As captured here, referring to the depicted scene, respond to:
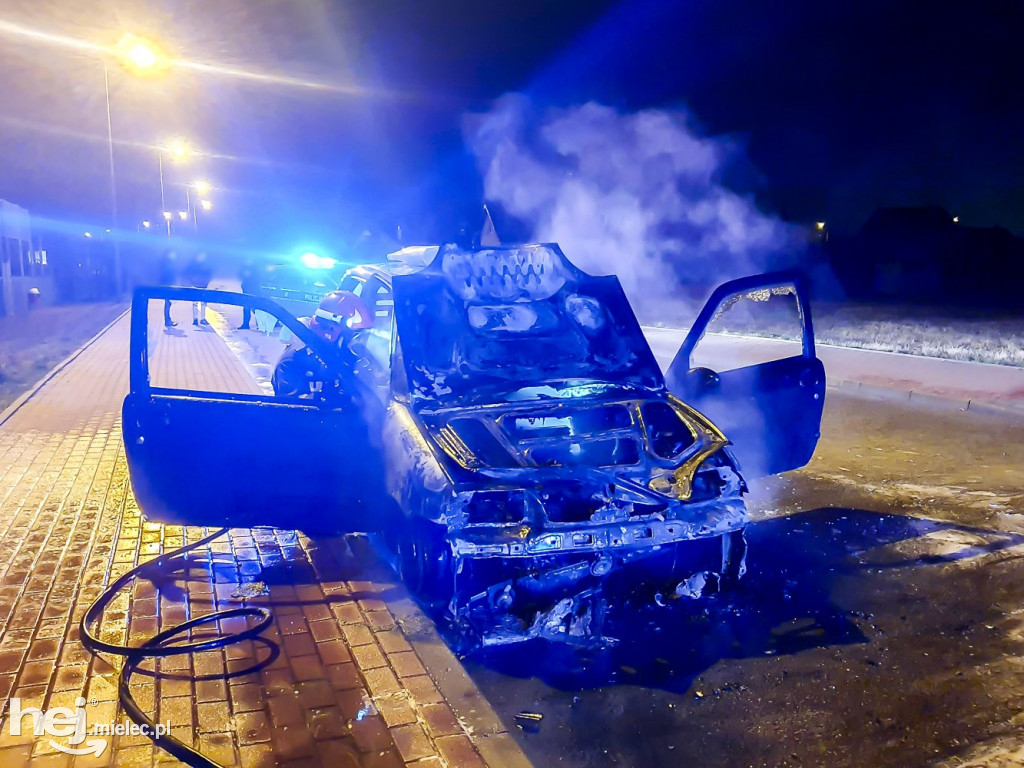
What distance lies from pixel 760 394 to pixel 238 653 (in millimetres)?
3742

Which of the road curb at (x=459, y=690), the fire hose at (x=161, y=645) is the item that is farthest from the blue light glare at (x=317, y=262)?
the road curb at (x=459, y=690)

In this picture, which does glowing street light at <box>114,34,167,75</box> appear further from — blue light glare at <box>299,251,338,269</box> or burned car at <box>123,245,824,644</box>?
burned car at <box>123,245,824,644</box>

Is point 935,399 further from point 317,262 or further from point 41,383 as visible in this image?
point 41,383

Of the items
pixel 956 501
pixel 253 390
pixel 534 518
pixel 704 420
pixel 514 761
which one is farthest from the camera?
pixel 253 390

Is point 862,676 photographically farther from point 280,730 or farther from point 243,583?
point 243,583

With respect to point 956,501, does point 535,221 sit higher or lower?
higher

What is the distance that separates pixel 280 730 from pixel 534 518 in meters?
1.49

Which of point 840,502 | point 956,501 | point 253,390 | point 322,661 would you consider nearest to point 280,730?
point 322,661

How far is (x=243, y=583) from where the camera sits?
4.63 meters

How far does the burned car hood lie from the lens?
4863 mm

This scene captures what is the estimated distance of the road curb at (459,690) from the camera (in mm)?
3062

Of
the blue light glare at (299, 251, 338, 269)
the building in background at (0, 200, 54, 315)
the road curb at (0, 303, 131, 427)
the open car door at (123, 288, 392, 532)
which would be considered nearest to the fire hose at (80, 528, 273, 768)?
the open car door at (123, 288, 392, 532)

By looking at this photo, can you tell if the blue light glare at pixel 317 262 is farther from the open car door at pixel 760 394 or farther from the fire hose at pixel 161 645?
the fire hose at pixel 161 645

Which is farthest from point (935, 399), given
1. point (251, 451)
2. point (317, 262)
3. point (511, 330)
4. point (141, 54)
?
point (141, 54)
